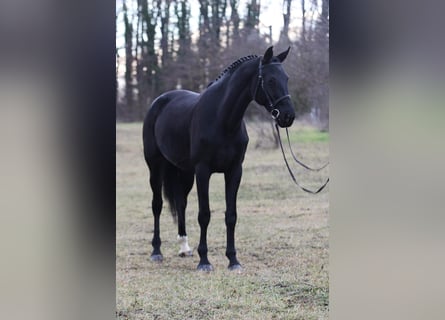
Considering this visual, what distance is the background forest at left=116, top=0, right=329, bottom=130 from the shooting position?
6449 mm

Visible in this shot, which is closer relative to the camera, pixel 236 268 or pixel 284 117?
pixel 284 117

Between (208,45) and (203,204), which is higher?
(208,45)

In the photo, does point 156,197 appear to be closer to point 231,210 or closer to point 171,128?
point 171,128

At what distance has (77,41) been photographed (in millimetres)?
992

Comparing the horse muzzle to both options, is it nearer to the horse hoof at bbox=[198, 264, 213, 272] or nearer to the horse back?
the horse back

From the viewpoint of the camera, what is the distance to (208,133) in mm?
3305

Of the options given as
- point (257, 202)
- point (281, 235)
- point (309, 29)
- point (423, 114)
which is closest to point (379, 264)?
point (423, 114)

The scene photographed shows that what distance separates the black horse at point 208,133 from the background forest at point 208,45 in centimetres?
290

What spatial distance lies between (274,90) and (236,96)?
245mm

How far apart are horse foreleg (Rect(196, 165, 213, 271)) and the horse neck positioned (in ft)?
0.86

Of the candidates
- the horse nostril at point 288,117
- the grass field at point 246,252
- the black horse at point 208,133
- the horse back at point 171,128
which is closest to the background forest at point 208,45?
the grass field at point 246,252

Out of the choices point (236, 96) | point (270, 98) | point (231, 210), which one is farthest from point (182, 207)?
point (270, 98)

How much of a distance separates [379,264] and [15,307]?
1.83ft

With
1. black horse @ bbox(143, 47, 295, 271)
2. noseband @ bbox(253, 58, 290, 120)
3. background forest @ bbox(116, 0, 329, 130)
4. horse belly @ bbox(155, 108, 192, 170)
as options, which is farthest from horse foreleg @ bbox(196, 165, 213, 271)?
background forest @ bbox(116, 0, 329, 130)
